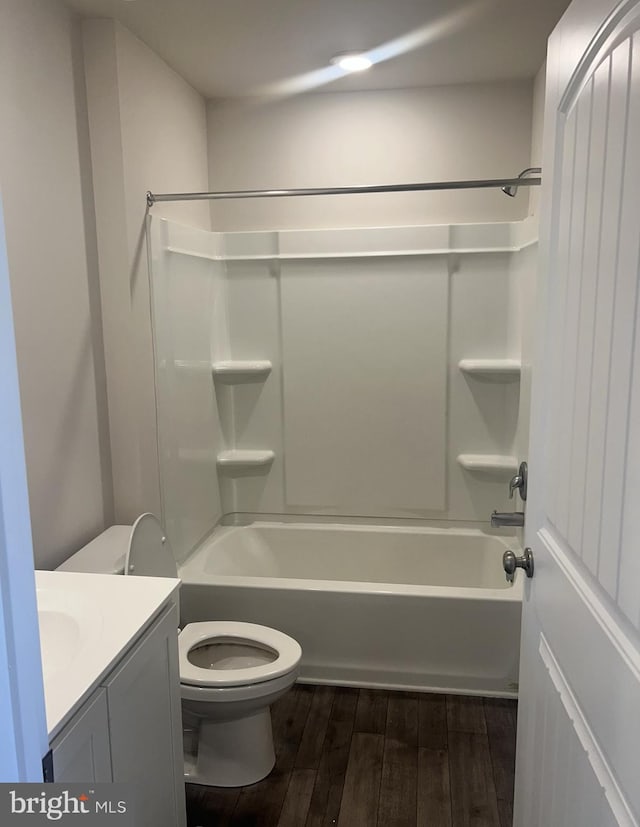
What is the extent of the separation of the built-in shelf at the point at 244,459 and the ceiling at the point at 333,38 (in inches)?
69.8

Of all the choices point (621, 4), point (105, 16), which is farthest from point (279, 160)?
point (621, 4)

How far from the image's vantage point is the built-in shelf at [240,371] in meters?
Result: 3.26

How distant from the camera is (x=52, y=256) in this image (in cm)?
210

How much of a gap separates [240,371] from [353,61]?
1.48 metres

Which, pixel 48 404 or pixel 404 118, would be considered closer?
pixel 48 404

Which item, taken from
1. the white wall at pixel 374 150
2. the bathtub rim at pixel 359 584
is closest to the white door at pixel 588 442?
the bathtub rim at pixel 359 584

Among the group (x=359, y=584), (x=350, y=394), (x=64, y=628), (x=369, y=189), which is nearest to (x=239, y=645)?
(x=359, y=584)

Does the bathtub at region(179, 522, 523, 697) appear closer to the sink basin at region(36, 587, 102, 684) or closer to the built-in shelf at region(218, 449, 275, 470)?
the built-in shelf at region(218, 449, 275, 470)

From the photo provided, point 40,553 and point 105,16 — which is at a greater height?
point 105,16

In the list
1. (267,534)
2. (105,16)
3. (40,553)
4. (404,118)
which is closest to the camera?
(40,553)

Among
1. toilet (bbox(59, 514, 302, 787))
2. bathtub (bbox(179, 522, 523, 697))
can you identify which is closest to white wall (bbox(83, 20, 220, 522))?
toilet (bbox(59, 514, 302, 787))

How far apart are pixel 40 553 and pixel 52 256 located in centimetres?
96

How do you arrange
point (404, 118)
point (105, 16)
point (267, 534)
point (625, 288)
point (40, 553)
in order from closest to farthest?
point (625, 288) → point (40, 553) → point (105, 16) → point (404, 118) → point (267, 534)

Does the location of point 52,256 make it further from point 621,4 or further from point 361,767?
point 361,767
